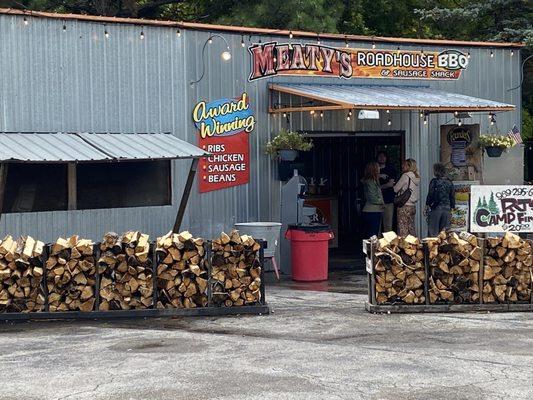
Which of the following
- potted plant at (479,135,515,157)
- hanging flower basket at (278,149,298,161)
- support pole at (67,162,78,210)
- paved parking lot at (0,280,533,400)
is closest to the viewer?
paved parking lot at (0,280,533,400)

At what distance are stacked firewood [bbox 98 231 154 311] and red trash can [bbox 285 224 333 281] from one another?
5.02m

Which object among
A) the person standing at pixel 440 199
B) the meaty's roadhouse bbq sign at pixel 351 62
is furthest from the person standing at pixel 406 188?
the meaty's roadhouse bbq sign at pixel 351 62

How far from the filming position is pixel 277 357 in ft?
36.9

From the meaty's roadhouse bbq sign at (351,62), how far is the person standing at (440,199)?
2.39m

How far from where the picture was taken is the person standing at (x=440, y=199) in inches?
802

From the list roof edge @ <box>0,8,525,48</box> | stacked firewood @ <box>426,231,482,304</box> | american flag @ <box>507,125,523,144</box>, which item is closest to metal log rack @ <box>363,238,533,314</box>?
stacked firewood @ <box>426,231,482,304</box>

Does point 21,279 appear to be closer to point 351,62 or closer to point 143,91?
point 143,91

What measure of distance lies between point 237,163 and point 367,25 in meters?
18.2

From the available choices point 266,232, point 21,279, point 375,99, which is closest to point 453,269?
point 266,232

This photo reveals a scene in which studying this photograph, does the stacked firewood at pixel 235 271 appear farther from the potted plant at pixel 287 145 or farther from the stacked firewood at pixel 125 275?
the potted plant at pixel 287 145

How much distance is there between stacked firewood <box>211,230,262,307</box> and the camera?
1434 centimetres

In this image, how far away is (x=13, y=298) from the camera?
1388cm

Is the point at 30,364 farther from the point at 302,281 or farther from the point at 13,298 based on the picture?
the point at 302,281

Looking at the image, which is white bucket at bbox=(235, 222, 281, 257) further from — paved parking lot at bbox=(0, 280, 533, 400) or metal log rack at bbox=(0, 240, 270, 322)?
metal log rack at bbox=(0, 240, 270, 322)
